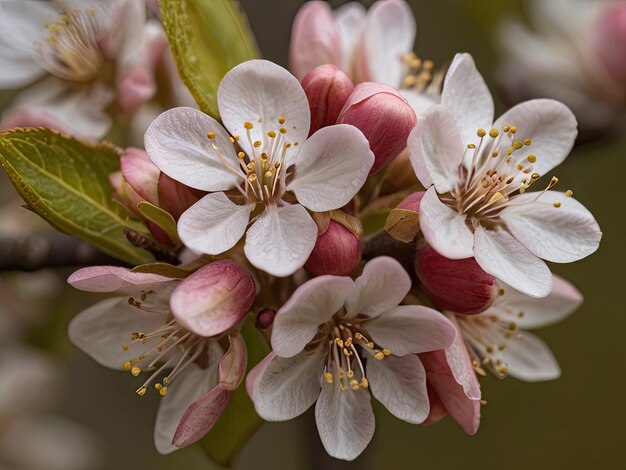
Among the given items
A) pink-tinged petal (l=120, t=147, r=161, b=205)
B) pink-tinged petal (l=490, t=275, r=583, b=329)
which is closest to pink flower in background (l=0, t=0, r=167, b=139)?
pink-tinged petal (l=120, t=147, r=161, b=205)

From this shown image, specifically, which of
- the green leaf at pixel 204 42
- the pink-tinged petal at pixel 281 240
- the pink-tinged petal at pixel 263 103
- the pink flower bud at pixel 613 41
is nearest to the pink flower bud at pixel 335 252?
the pink-tinged petal at pixel 281 240

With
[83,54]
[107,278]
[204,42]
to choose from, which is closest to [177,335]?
[107,278]

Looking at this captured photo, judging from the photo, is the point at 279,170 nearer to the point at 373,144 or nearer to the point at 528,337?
the point at 373,144

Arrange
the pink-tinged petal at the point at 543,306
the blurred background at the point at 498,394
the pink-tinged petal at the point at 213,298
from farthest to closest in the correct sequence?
the blurred background at the point at 498,394 < the pink-tinged petal at the point at 543,306 < the pink-tinged petal at the point at 213,298

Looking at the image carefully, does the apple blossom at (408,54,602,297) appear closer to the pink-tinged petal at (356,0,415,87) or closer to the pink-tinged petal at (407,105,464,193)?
the pink-tinged petal at (407,105,464,193)

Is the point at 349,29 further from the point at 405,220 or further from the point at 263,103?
the point at 405,220

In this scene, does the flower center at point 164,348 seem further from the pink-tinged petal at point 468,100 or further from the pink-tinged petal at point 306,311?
the pink-tinged petal at point 468,100

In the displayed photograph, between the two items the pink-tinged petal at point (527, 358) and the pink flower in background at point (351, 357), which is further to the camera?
the pink-tinged petal at point (527, 358)
